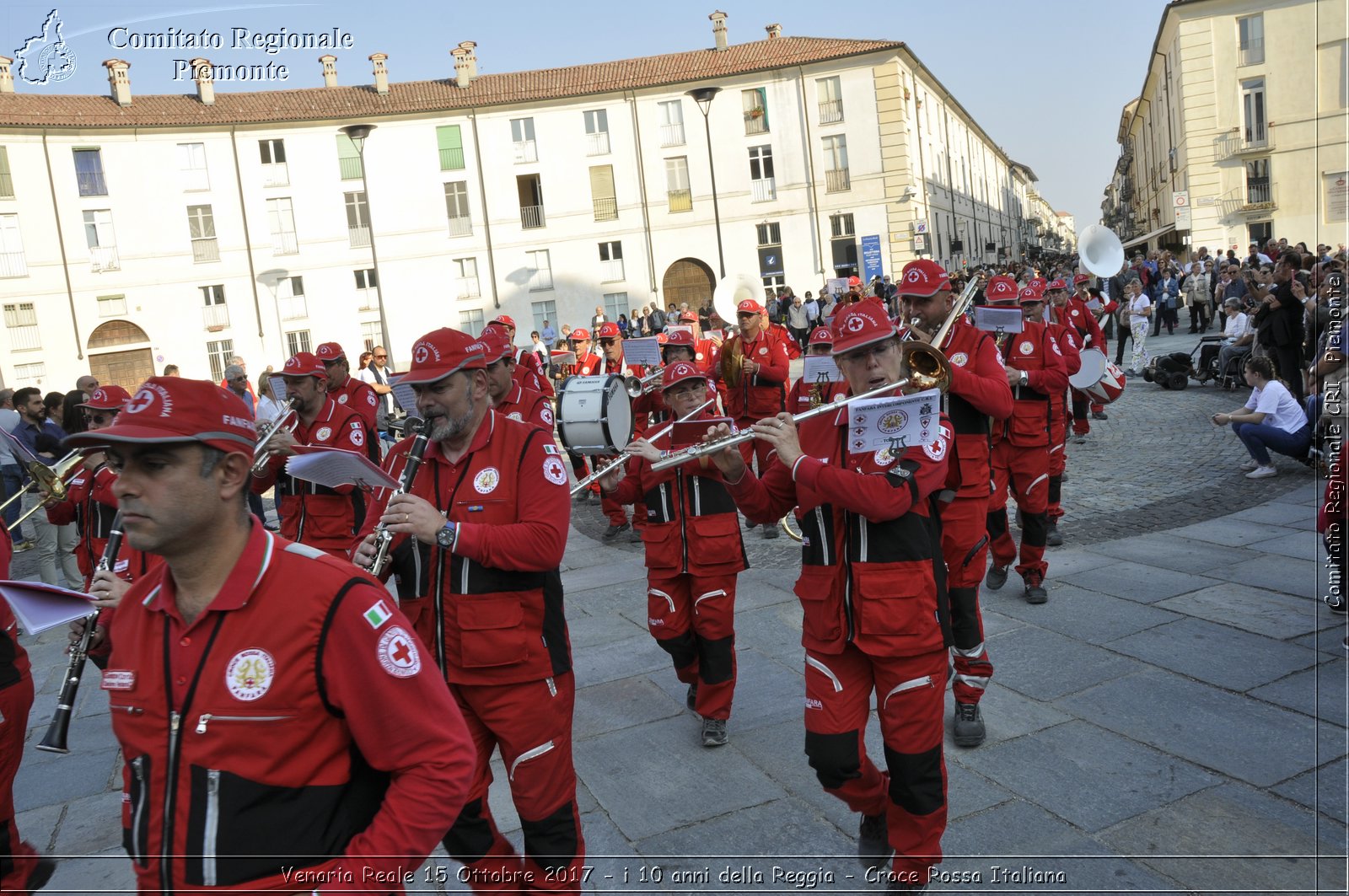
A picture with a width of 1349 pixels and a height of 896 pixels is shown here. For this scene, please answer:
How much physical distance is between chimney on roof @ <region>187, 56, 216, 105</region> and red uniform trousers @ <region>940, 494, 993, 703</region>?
44704mm

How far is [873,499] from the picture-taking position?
3529 millimetres

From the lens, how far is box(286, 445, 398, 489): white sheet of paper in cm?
288

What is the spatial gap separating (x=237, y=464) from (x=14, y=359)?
45222mm

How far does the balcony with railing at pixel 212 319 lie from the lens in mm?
42406

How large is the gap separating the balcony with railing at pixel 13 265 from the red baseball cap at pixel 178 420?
45.6m

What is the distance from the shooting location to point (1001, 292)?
24.8 ft

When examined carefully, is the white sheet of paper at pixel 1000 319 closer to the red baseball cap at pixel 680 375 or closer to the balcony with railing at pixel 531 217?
the red baseball cap at pixel 680 375

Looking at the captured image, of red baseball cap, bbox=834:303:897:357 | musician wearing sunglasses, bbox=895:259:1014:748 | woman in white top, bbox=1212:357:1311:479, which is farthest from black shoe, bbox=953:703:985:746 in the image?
woman in white top, bbox=1212:357:1311:479

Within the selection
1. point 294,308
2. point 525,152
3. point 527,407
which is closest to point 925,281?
point 527,407

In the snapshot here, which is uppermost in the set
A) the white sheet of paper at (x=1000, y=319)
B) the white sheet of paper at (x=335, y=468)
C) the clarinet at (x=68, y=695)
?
the white sheet of paper at (x=1000, y=319)

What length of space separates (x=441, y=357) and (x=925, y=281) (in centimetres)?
298

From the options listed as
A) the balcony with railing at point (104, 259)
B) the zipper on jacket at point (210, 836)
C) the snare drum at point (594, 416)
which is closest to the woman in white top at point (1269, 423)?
the snare drum at point (594, 416)

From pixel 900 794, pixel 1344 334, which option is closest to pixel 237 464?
pixel 900 794

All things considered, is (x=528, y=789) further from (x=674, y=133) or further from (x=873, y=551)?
(x=674, y=133)
